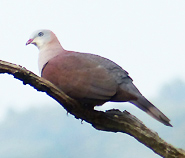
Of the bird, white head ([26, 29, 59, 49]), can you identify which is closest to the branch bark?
the bird

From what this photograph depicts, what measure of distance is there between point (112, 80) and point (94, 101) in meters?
0.12

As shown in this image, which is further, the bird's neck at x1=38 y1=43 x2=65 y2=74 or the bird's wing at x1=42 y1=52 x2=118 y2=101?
the bird's neck at x1=38 y1=43 x2=65 y2=74

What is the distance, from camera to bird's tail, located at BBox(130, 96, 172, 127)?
133cm

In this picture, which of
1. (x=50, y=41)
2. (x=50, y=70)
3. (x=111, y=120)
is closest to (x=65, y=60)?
(x=50, y=70)

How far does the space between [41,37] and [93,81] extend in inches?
16.1

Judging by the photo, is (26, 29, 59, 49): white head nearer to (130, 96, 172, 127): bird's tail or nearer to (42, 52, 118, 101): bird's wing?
(42, 52, 118, 101): bird's wing

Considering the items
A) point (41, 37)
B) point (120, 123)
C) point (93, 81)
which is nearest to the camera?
point (93, 81)

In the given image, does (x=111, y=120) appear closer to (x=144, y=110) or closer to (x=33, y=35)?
(x=144, y=110)

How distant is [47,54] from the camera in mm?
1464

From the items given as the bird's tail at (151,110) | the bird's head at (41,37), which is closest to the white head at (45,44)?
the bird's head at (41,37)

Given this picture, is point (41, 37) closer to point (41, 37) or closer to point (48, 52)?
point (41, 37)

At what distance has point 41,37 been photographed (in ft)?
5.09

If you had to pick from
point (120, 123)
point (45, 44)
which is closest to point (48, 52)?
point (45, 44)

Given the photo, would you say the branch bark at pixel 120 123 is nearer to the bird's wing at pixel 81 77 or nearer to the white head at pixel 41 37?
the bird's wing at pixel 81 77
